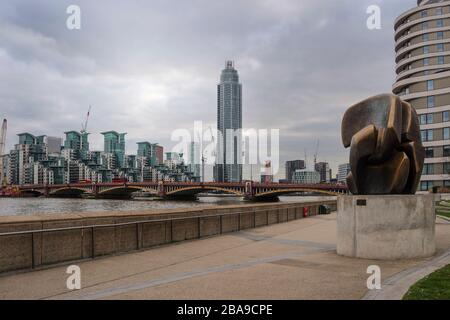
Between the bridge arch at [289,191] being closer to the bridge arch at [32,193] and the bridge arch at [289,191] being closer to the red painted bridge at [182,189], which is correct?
the red painted bridge at [182,189]

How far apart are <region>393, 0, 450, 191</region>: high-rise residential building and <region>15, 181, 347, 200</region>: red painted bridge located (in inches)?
578

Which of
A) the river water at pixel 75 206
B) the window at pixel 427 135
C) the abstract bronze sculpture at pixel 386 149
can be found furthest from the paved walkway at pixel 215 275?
the window at pixel 427 135

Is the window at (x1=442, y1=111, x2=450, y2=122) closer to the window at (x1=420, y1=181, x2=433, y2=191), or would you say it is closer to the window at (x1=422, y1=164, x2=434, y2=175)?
the window at (x1=422, y1=164, x2=434, y2=175)

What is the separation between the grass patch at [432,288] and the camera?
635 cm

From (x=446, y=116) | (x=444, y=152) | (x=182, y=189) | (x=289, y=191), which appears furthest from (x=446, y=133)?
(x=182, y=189)

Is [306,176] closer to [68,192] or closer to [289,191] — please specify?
[289,191]

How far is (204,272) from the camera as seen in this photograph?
28.3 feet

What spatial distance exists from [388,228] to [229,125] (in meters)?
157

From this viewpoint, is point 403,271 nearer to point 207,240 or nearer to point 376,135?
point 376,135

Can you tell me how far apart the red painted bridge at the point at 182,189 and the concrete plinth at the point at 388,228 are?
6027 cm

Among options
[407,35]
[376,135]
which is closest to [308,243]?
[376,135]

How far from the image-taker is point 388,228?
35.0 ft

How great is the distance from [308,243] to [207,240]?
3237 mm

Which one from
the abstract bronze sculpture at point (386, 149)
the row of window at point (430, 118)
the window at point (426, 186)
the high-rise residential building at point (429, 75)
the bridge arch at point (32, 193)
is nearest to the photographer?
the abstract bronze sculpture at point (386, 149)
